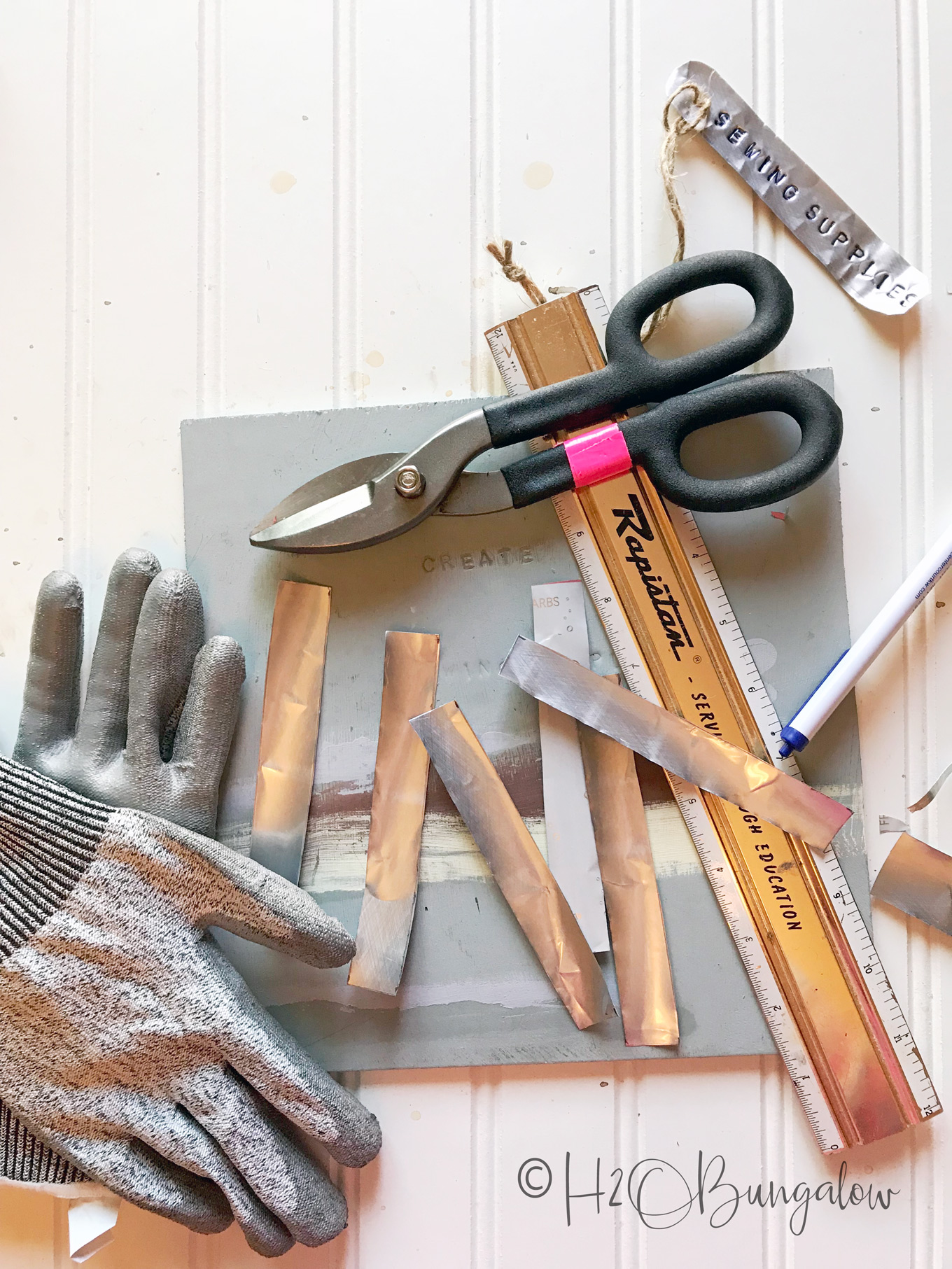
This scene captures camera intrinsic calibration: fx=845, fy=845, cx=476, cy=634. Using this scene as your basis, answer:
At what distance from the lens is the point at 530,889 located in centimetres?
58

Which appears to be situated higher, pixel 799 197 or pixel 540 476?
pixel 799 197

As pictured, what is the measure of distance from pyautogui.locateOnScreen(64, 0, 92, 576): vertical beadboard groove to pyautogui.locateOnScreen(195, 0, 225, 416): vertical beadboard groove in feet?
0.27

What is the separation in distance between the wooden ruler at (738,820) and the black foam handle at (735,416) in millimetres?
35

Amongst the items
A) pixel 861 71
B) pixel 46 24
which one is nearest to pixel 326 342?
pixel 46 24

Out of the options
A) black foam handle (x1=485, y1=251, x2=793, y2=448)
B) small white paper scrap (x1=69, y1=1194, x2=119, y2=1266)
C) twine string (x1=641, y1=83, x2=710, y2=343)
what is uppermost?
twine string (x1=641, y1=83, x2=710, y2=343)

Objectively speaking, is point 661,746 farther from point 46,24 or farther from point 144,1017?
point 46,24

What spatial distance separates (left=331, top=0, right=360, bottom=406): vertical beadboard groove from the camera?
607 millimetres

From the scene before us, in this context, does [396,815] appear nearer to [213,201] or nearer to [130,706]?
[130,706]

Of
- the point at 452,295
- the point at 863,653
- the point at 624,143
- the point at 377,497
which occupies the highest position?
the point at 624,143

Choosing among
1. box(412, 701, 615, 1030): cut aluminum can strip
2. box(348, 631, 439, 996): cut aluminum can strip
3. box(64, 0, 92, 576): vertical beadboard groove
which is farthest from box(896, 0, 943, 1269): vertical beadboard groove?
box(64, 0, 92, 576): vertical beadboard groove

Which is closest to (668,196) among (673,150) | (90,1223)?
(673,150)

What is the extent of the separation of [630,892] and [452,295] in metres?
0.44

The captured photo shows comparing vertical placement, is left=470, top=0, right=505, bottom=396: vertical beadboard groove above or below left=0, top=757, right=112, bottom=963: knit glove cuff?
above

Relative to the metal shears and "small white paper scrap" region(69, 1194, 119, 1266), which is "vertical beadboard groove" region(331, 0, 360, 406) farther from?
"small white paper scrap" region(69, 1194, 119, 1266)
